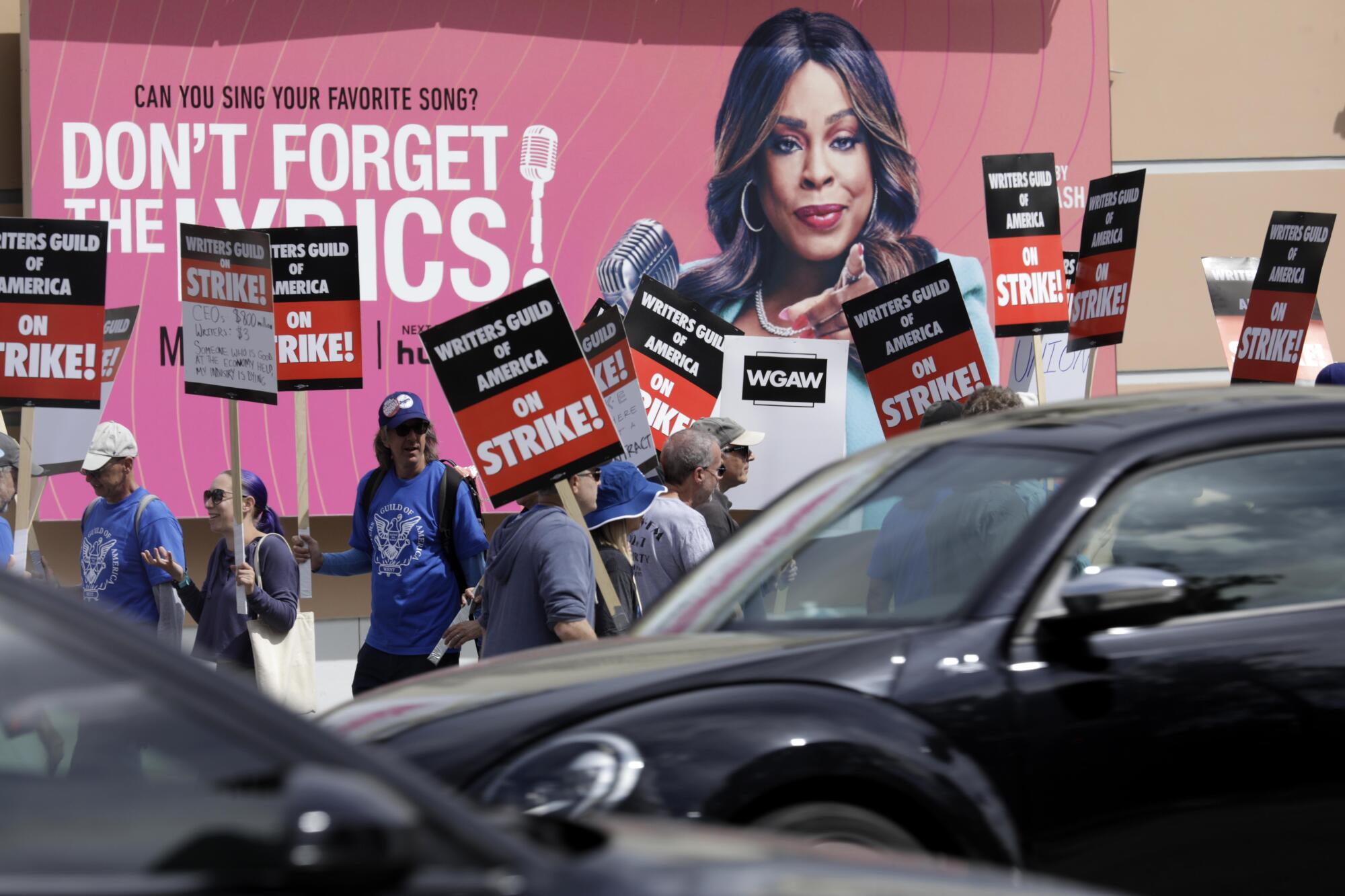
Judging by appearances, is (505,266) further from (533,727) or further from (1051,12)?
(533,727)

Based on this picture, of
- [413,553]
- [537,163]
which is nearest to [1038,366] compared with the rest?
[413,553]

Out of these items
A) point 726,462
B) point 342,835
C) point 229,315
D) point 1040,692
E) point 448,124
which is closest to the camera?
point 342,835

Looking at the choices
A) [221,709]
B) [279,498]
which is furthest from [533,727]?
[279,498]

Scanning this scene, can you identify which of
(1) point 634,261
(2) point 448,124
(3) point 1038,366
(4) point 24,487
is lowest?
(4) point 24,487

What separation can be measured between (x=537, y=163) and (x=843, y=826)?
28.9 ft

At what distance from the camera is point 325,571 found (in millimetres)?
8148

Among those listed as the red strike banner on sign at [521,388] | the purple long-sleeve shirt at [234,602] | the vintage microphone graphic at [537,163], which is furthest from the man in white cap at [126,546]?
the vintage microphone graphic at [537,163]

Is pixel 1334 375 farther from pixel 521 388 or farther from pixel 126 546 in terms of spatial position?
pixel 126 546

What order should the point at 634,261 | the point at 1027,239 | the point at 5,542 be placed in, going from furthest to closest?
the point at 634,261 < the point at 1027,239 < the point at 5,542

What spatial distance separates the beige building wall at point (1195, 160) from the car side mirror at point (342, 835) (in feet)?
37.6

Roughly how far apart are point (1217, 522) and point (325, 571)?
551cm

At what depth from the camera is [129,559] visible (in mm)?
7273

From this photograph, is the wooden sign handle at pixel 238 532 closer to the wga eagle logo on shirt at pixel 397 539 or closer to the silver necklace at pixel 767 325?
the wga eagle logo on shirt at pixel 397 539

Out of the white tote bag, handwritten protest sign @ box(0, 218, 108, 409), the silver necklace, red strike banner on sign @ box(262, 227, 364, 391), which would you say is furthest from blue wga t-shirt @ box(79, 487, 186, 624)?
the silver necklace
